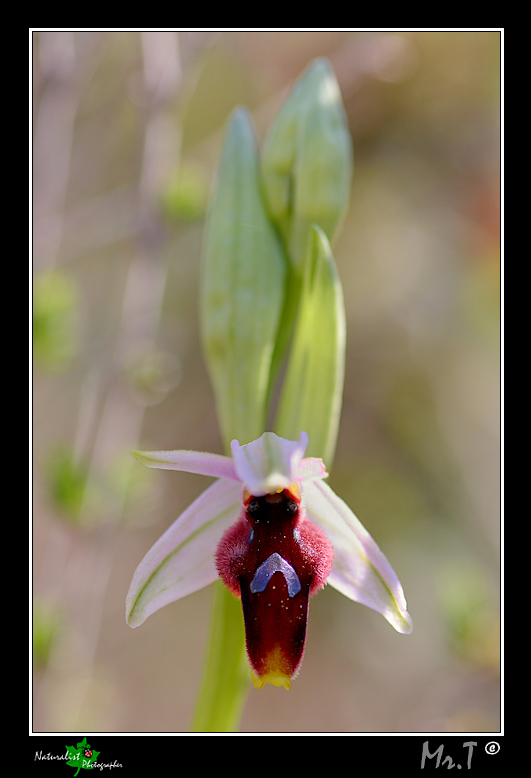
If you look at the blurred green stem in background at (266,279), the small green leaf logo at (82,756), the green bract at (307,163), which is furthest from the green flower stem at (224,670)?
the green bract at (307,163)

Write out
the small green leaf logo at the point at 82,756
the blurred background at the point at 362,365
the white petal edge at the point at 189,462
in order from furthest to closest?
the blurred background at the point at 362,365 < the small green leaf logo at the point at 82,756 < the white petal edge at the point at 189,462

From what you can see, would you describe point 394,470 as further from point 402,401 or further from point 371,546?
point 371,546

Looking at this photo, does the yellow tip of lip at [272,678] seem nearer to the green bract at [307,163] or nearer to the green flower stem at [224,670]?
the green flower stem at [224,670]

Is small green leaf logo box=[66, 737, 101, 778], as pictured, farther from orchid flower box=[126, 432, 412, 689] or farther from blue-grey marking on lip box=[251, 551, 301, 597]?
blue-grey marking on lip box=[251, 551, 301, 597]

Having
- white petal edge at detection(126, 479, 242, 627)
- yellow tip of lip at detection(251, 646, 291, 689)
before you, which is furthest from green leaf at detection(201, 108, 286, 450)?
yellow tip of lip at detection(251, 646, 291, 689)

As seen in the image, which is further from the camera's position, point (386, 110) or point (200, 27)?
point (386, 110)

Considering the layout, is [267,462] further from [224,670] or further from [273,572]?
[224,670]

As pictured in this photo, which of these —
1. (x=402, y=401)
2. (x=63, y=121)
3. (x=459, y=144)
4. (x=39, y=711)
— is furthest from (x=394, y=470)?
(x=63, y=121)
